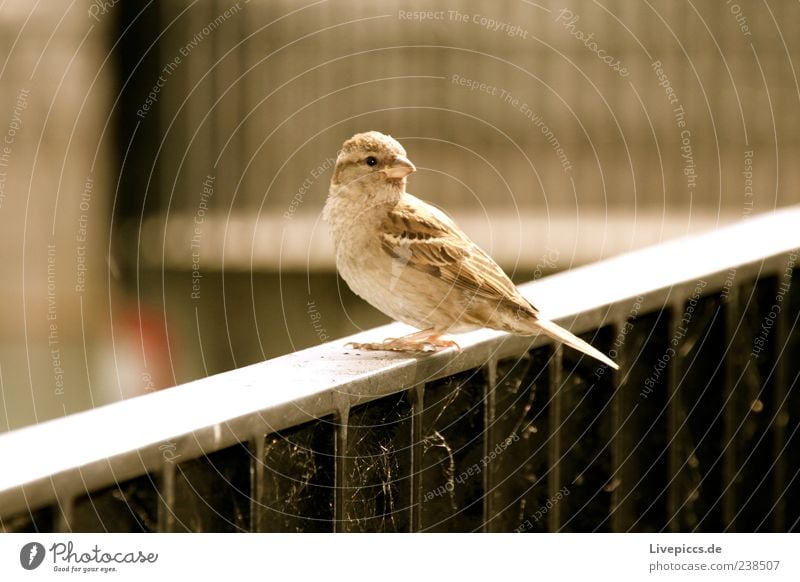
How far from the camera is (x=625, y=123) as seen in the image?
648 centimetres

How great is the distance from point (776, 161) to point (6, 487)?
5.71 metres

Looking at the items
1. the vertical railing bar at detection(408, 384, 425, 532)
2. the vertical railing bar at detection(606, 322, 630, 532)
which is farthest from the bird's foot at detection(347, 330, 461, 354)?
the vertical railing bar at detection(606, 322, 630, 532)

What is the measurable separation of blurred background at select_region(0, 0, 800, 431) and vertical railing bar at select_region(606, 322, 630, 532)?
3.49 meters

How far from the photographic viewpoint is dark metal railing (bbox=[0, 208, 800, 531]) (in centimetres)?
142

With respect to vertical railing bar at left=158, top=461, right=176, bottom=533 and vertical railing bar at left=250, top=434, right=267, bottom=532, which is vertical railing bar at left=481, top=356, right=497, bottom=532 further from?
vertical railing bar at left=158, top=461, right=176, bottom=533

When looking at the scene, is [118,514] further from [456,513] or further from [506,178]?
[506,178]

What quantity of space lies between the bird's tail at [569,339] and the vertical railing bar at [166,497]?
0.86 m

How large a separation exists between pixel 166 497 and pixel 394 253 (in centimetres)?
110

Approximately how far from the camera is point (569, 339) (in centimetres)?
209

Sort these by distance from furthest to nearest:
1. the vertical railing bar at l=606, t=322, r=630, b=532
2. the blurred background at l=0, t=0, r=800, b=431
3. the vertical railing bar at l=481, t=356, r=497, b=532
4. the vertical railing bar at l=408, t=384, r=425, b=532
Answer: the blurred background at l=0, t=0, r=800, b=431 < the vertical railing bar at l=606, t=322, r=630, b=532 < the vertical railing bar at l=481, t=356, r=497, b=532 < the vertical railing bar at l=408, t=384, r=425, b=532

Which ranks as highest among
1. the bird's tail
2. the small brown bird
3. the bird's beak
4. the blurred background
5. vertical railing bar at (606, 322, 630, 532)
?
the blurred background

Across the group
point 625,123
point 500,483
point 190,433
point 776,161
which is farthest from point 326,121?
point 190,433

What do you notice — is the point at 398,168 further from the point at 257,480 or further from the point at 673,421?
the point at 257,480

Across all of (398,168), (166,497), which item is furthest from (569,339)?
(166,497)
